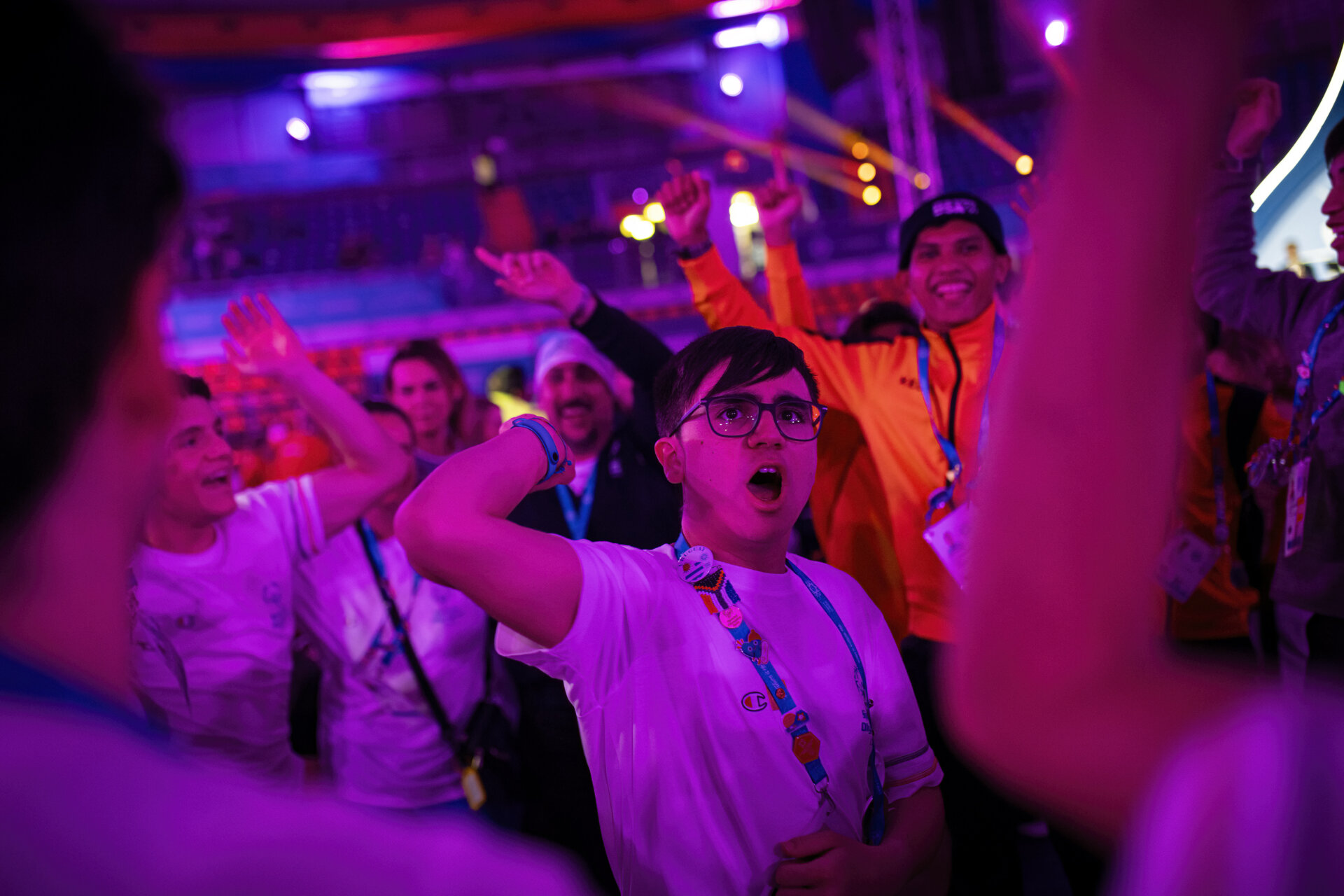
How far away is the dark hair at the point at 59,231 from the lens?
1.63 feet

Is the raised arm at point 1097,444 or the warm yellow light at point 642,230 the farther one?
the warm yellow light at point 642,230

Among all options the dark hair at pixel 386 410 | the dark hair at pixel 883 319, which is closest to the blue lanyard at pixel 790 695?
the dark hair at pixel 386 410

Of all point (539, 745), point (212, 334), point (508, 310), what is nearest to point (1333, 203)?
point (539, 745)

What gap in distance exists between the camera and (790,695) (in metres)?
1.48

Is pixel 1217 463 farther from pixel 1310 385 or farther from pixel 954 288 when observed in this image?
pixel 954 288

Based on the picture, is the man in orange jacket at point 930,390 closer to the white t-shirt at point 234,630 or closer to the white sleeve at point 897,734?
the white sleeve at point 897,734

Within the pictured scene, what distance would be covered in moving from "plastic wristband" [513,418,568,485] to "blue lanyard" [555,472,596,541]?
1.15 metres

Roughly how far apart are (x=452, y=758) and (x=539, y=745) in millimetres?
256

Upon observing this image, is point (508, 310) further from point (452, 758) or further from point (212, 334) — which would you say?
point (452, 758)

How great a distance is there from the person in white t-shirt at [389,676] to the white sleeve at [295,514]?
0.18 m

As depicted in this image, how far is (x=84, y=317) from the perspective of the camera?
526mm

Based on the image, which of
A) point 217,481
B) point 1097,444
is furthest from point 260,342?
point 1097,444

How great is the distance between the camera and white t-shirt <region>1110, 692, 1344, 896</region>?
45 centimetres

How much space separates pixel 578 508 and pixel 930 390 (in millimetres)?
1157
